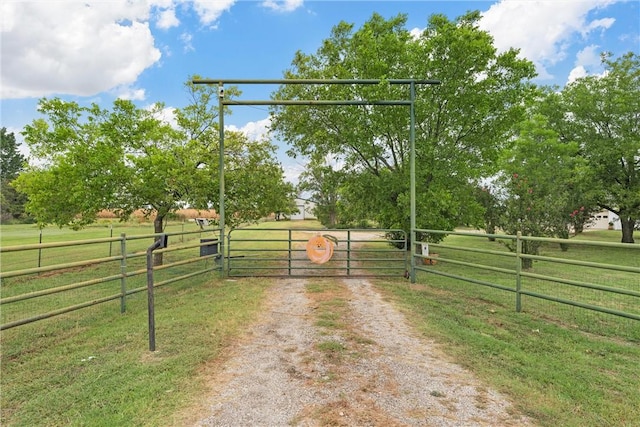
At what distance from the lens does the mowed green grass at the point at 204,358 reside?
265 cm

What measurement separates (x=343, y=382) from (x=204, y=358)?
4.83 ft

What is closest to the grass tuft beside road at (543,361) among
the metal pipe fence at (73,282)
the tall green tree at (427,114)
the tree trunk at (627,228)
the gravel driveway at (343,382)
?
the gravel driveway at (343,382)

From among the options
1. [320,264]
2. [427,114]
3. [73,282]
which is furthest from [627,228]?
[73,282]

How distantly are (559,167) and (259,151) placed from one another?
14.7 m

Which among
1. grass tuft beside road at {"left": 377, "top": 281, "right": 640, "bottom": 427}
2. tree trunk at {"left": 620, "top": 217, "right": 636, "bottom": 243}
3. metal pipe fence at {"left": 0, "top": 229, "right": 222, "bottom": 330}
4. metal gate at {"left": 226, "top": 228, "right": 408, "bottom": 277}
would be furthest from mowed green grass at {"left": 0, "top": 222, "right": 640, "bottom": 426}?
tree trunk at {"left": 620, "top": 217, "right": 636, "bottom": 243}

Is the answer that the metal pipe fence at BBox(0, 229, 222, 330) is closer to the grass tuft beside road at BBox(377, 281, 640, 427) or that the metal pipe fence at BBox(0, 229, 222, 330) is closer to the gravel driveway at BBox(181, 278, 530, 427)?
the gravel driveway at BBox(181, 278, 530, 427)

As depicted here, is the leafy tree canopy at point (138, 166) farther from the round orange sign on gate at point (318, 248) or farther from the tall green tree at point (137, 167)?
the round orange sign on gate at point (318, 248)

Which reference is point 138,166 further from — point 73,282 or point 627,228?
point 627,228

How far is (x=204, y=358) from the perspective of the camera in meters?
3.56

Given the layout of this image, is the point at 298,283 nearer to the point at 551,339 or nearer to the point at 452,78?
the point at 551,339

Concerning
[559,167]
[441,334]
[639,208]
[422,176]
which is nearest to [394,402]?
[441,334]

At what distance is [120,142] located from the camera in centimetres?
955

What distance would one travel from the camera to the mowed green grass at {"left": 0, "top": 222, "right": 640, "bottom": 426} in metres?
2.65

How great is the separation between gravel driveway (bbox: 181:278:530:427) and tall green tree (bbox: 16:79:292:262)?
20.1 ft
